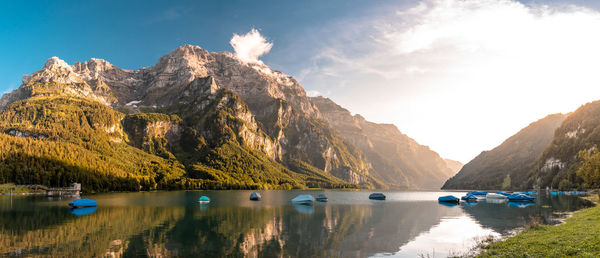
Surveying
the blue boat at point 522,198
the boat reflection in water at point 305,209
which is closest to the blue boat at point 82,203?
the boat reflection in water at point 305,209

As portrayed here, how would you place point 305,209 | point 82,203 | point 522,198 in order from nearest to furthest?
1. point 82,203
2. point 305,209
3. point 522,198

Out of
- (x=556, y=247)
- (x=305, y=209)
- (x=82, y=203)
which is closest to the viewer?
(x=556, y=247)

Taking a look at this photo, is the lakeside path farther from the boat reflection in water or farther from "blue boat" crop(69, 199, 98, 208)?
"blue boat" crop(69, 199, 98, 208)

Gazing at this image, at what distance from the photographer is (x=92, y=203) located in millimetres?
89062

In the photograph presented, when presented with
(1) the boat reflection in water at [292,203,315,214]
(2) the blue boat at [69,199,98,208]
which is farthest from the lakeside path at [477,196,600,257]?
(2) the blue boat at [69,199,98,208]

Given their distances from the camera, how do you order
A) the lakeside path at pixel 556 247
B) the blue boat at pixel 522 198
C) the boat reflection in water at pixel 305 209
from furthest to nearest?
the blue boat at pixel 522 198 < the boat reflection in water at pixel 305 209 < the lakeside path at pixel 556 247

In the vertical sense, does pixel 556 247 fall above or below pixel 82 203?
above

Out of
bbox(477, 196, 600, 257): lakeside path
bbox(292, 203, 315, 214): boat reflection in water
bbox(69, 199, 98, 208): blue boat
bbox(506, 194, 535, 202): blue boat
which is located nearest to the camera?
bbox(477, 196, 600, 257): lakeside path

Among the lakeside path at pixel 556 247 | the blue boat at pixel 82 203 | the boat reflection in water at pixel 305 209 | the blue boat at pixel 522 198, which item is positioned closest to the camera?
the lakeside path at pixel 556 247

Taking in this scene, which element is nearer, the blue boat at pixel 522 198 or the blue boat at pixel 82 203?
the blue boat at pixel 82 203

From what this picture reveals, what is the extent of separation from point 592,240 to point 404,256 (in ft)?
50.1

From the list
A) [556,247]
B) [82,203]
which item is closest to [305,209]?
[82,203]

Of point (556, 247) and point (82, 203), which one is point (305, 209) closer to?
point (82, 203)

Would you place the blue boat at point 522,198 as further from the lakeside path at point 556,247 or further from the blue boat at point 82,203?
the blue boat at point 82,203
